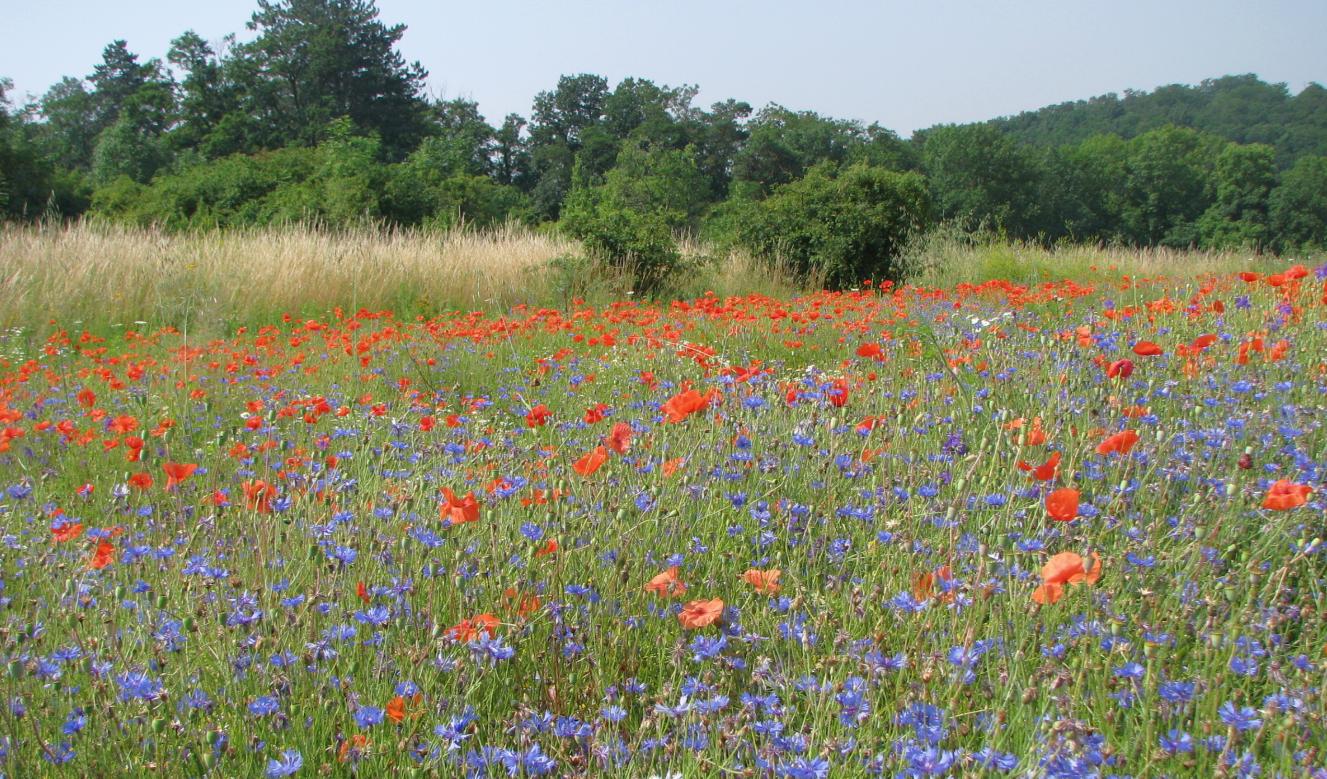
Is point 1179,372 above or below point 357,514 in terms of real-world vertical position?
above

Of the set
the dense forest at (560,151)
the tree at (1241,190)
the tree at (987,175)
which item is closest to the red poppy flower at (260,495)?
the dense forest at (560,151)

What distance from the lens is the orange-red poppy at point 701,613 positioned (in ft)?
4.59

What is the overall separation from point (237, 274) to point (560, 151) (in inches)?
1649

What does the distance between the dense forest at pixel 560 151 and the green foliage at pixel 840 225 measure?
9.36 meters

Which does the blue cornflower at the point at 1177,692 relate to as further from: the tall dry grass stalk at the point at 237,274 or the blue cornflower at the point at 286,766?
the tall dry grass stalk at the point at 237,274

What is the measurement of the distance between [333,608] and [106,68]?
62552 mm

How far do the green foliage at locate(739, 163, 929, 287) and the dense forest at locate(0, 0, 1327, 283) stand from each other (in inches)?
368

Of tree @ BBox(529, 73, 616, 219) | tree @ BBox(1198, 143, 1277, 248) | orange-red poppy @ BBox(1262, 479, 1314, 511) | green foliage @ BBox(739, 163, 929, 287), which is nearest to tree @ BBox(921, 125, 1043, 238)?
tree @ BBox(1198, 143, 1277, 248)

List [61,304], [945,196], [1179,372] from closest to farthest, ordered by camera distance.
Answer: [1179,372] → [61,304] → [945,196]

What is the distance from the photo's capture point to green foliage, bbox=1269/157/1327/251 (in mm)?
45594

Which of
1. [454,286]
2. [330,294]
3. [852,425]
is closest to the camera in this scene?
[852,425]

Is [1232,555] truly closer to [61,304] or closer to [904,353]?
[904,353]

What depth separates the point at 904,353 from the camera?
4125mm

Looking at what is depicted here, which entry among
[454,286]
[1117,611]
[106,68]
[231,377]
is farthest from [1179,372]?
[106,68]
